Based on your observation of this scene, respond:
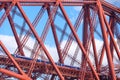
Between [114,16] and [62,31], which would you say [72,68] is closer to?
[62,31]

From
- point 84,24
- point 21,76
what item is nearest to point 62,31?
point 84,24

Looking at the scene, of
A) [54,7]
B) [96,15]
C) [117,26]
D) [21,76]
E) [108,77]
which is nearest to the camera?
[21,76]

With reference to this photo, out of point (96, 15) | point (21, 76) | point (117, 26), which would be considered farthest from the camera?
point (117, 26)

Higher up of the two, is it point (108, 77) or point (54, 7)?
point (54, 7)

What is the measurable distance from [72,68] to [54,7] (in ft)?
27.6

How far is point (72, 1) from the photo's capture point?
1743 inches

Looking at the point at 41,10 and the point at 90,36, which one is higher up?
the point at 41,10

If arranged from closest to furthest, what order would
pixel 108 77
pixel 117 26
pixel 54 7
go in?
1. pixel 54 7
2. pixel 108 77
3. pixel 117 26

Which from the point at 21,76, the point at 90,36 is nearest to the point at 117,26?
the point at 90,36

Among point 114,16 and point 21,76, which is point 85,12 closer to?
point 114,16

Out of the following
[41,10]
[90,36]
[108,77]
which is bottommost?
[108,77]

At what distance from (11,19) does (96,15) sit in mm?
9021

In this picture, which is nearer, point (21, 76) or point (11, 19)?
point (21, 76)

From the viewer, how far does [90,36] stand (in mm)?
45406
